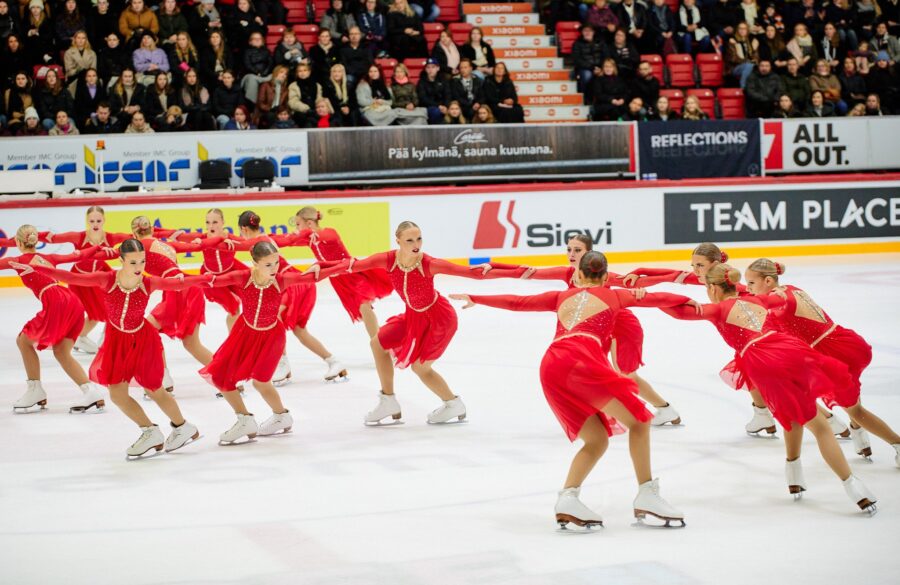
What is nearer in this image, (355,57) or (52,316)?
(52,316)

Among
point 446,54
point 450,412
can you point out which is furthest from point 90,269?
point 446,54

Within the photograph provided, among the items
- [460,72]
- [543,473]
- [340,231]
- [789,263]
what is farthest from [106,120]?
[543,473]

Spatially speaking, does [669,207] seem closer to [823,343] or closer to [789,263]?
[789,263]

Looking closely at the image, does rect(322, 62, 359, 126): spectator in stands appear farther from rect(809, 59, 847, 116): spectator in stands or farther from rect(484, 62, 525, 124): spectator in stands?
rect(809, 59, 847, 116): spectator in stands

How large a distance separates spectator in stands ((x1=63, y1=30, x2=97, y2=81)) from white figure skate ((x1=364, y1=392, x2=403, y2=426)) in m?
11.1

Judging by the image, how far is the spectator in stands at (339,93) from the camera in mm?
18250

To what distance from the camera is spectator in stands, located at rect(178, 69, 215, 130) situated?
17.6 metres

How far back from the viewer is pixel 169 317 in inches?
387

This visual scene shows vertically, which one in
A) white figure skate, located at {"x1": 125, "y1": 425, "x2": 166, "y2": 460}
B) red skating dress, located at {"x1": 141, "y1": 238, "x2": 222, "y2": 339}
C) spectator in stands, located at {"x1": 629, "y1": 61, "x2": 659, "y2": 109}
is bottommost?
white figure skate, located at {"x1": 125, "y1": 425, "x2": 166, "y2": 460}

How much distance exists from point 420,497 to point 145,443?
2072 mm

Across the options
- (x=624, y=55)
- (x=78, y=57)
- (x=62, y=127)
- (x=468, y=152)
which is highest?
(x=78, y=57)

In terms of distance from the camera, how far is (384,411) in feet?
27.7

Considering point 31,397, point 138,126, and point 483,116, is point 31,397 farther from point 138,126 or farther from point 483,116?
point 483,116

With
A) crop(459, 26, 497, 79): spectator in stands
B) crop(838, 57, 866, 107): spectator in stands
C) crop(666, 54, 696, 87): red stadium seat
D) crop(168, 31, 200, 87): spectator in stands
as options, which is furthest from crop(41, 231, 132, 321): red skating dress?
crop(838, 57, 866, 107): spectator in stands
